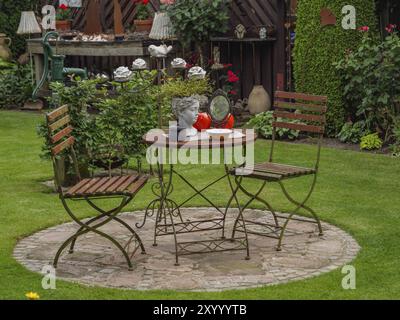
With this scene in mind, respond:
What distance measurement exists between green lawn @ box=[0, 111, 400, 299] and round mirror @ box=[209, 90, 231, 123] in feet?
4.28

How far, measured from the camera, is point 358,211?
7309mm

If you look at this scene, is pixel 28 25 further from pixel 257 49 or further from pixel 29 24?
pixel 257 49

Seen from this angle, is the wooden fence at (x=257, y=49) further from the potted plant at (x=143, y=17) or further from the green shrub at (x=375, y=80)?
the green shrub at (x=375, y=80)

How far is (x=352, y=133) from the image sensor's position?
10500mm

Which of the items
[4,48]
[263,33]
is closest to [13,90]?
[4,48]

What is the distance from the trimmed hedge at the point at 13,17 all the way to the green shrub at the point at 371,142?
785cm

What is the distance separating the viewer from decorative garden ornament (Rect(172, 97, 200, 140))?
6.21m

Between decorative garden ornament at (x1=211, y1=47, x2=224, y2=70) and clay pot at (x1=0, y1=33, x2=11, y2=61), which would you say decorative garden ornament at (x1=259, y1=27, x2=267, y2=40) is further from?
clay pot at (x1=0, y1=33, x2=11, y2=61)

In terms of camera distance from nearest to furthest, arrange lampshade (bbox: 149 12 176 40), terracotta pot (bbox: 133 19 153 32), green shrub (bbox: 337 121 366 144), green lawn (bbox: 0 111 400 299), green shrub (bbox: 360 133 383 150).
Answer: green lawn (bbox: 0 111 400 299), green shrub (bbox: 360 133 383 150), green shrub (bbox: 337 121 366 144), lampshade (bbox: 149 12 176 40), terracotta pot (bbox: 133 19 153 32)

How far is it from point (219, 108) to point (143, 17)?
25.8ft

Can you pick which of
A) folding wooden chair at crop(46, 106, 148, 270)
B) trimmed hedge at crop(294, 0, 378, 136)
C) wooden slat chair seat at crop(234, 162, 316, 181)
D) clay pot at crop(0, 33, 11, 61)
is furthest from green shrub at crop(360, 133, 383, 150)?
clay pot at crop(0, 33, 11, 61)

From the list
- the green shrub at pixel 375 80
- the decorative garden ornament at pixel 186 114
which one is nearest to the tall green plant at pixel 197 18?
the green shrub at pixel 375 80
